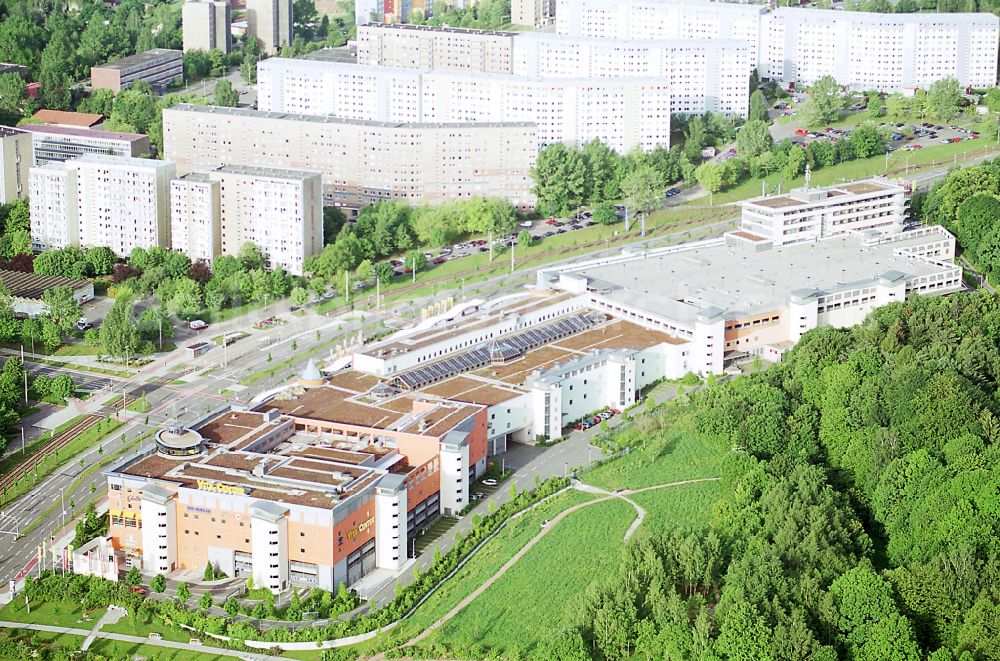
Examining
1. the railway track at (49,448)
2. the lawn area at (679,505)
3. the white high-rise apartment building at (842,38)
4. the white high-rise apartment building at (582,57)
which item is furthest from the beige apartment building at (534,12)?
the lawn area at (679,505)

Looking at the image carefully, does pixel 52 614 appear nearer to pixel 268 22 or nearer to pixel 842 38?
pixel 842 38

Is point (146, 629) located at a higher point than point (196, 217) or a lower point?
lower

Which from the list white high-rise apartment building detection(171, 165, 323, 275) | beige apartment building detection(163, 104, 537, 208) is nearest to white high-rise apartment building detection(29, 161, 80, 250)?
white high-rise apartment building detection(171, 165, 323, 275)

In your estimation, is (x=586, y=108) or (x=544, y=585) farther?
(x=586, y=108)

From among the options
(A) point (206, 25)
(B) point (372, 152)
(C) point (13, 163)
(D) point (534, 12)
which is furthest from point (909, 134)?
(C) point (13, 163)

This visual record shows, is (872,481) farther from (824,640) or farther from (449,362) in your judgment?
(449,362)
